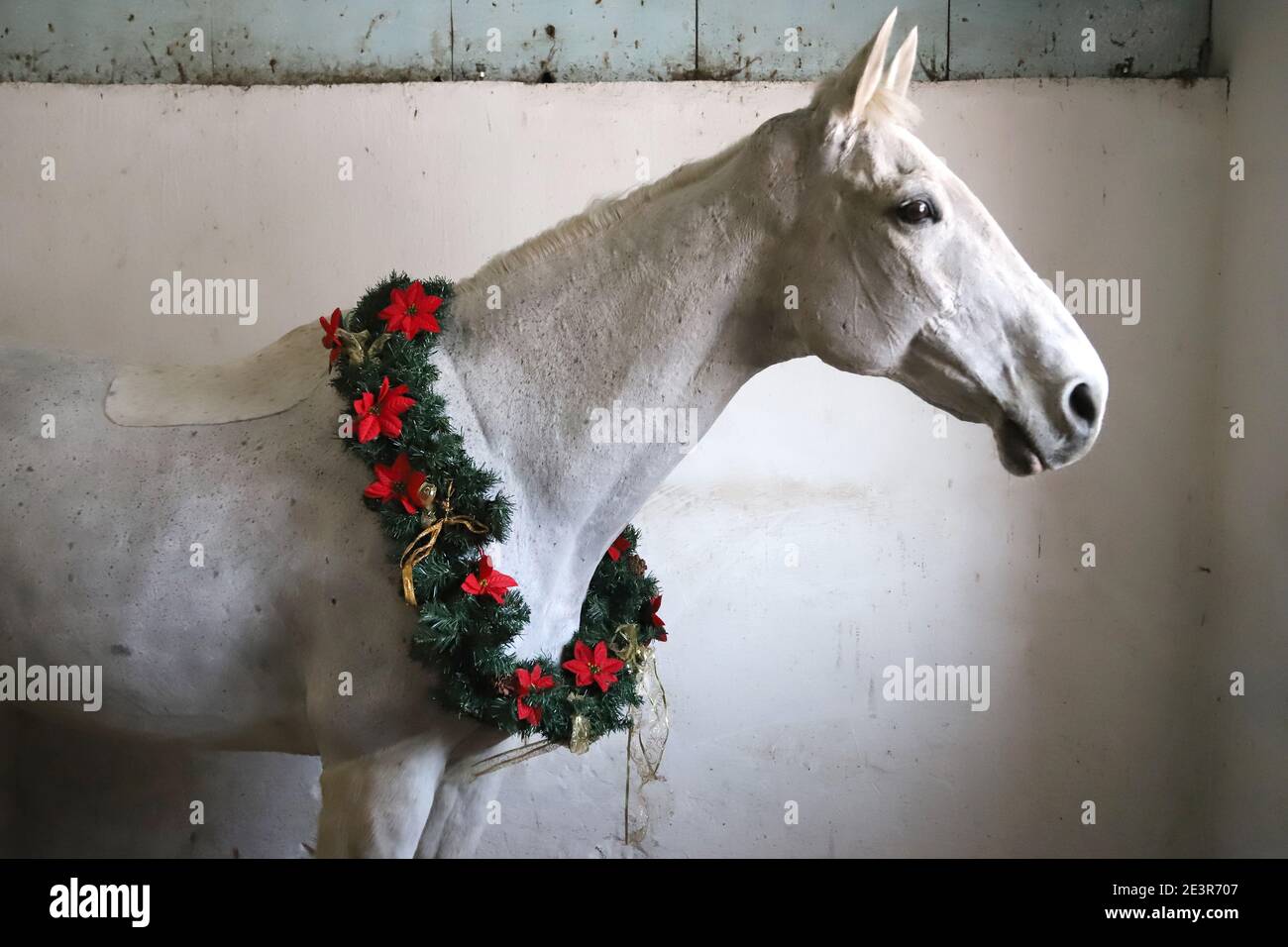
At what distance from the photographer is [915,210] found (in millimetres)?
1388

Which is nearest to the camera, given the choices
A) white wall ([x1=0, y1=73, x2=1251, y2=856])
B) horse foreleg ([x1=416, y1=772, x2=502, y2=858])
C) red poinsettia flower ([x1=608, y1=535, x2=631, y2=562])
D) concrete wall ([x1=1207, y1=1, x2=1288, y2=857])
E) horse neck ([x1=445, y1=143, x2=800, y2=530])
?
horse neck ([x1=445, y1=143, x2=800, y2=530])

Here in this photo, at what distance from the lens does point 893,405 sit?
253cm

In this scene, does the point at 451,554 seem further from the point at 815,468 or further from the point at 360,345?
the point at 815,468

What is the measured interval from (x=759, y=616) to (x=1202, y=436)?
1206mm

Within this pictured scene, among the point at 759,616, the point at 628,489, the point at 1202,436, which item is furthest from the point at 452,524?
the point at 1202,436

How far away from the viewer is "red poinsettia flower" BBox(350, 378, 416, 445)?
1424 millimetres

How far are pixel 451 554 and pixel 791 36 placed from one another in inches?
69.0

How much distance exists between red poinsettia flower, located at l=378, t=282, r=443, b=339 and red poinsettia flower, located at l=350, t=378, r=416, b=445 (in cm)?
10

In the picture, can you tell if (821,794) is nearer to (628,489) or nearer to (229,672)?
(628,489)

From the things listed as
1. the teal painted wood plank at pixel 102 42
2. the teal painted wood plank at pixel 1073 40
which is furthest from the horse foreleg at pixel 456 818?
the teal painted wood plank at pixel 1073 40

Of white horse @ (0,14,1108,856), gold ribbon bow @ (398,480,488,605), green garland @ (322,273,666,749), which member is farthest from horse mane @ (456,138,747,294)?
gold ribbon bow @ (398,480,488,605)

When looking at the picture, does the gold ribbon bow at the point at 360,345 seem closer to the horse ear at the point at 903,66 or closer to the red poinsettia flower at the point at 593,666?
the red poinsettia flower at the point at 593,666

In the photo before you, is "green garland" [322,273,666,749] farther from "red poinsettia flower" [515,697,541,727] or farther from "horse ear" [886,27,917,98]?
"horse ear" [886,27,917,98]

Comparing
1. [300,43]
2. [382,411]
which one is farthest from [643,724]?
[300,43]
